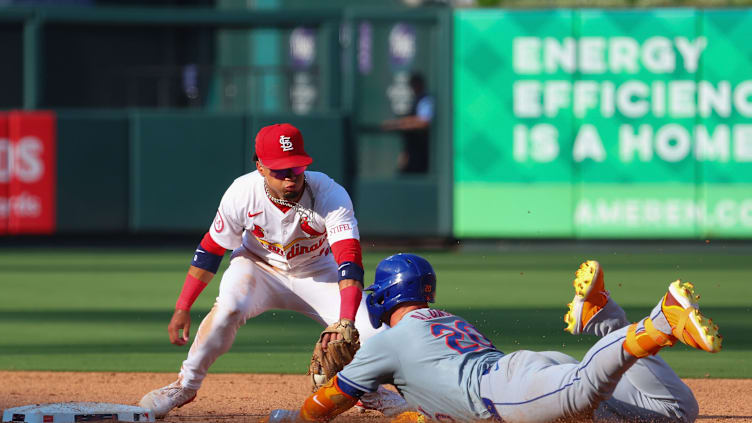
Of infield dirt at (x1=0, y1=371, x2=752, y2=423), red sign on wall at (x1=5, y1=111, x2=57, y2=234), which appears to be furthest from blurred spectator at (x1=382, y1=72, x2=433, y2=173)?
infield dirt at (x1=0, y1=371, x2=752, y2=423)

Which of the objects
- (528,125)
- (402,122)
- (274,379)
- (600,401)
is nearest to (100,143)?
(402,122)

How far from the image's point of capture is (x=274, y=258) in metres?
5.71

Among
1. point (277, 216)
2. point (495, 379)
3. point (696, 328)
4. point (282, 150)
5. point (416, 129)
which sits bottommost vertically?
point (495, 379)

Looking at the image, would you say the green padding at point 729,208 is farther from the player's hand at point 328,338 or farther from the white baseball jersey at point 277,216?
the player's hand at point 328,338

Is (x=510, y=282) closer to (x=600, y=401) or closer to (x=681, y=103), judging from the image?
(x=681, y=103)

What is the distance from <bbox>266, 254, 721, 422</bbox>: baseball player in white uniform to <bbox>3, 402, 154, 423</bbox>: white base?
710 mm

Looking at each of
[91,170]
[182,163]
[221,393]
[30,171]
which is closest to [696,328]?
[221,393]

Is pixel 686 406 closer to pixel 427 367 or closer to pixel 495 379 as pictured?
pixel 495 379

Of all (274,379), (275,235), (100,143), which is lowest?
(274,379)

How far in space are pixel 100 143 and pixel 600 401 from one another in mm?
10423

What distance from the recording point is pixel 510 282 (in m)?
10.9

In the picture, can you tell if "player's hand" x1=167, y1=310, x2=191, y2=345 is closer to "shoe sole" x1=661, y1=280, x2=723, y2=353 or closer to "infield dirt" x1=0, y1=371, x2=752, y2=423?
"infield dirt" x1=0, y1=371, x2=752, y2=423

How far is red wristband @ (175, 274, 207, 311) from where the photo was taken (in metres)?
5.37

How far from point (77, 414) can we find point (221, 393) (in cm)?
139
